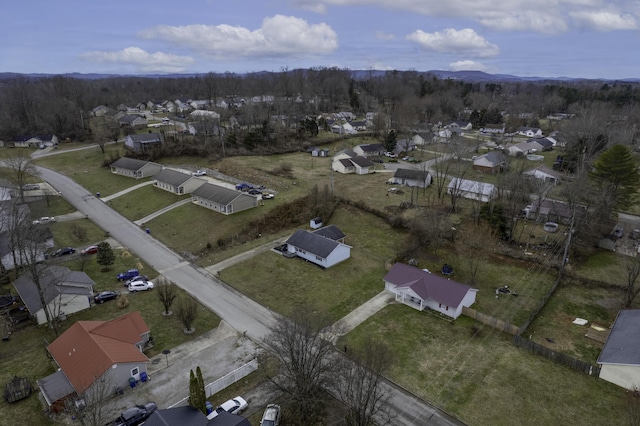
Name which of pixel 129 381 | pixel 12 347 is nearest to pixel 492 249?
pixel 129 381

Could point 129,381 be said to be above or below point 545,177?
below

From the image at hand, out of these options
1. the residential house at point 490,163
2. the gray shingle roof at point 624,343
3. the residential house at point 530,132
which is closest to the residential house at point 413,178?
the residential house at point 490,163

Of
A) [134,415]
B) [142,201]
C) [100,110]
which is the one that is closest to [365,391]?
[134,415]

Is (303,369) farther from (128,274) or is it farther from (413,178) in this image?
(413,178)

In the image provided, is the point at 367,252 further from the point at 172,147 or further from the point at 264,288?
the point at 172,147

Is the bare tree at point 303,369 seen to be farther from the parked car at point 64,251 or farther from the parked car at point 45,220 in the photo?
the parked car at point 45,220

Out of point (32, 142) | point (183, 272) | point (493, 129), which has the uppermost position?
point (493, 129)
